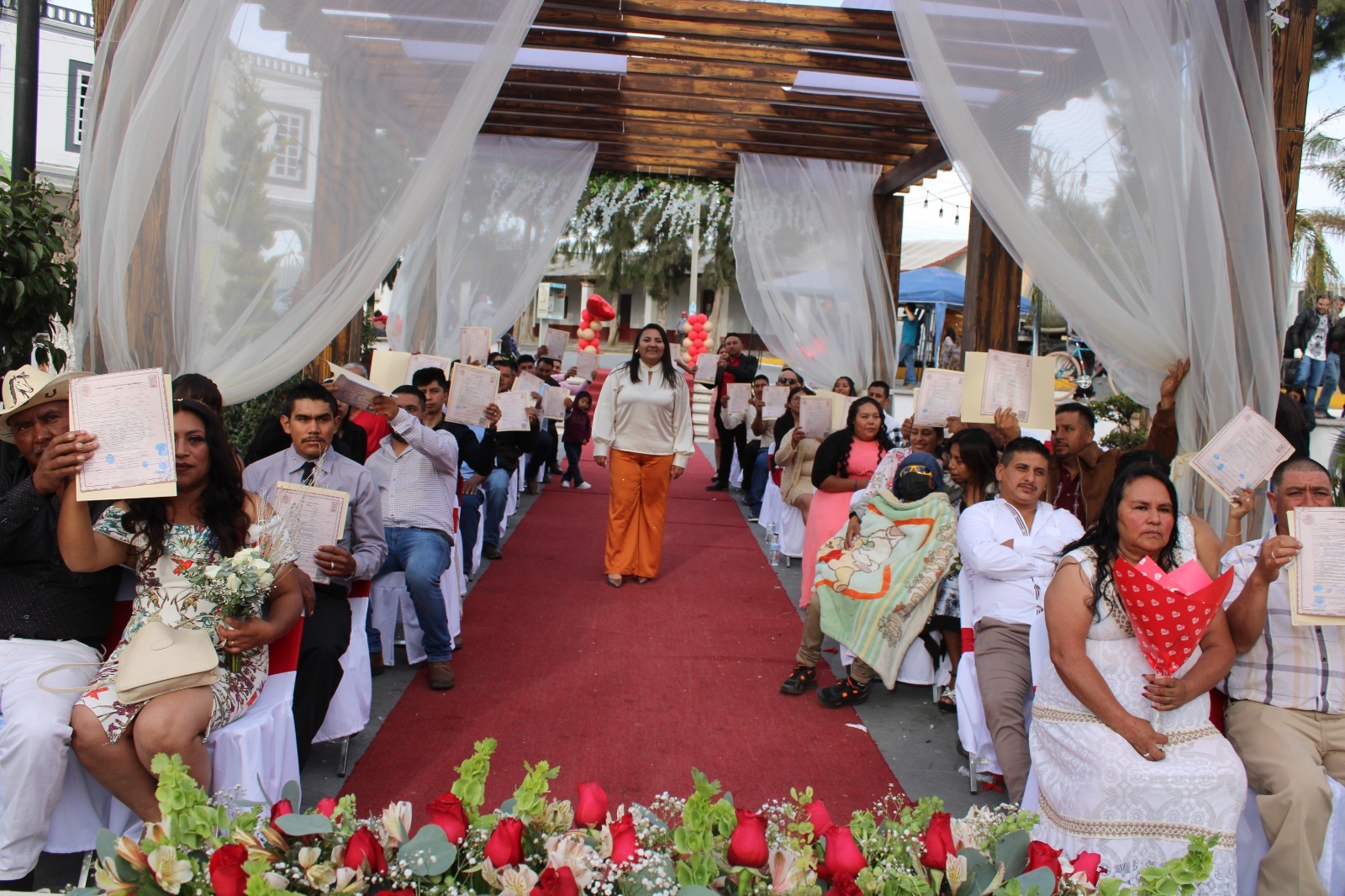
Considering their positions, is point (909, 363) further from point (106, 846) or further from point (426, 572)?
point (106, 846)

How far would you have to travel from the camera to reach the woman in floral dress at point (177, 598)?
2830 mm

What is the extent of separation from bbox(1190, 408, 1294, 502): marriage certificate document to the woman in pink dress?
2.53 m

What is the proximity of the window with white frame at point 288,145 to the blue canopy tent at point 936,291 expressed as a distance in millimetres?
17592

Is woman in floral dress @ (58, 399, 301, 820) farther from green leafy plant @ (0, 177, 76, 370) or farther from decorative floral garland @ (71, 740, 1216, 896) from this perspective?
green leafy plant @ (0, 177, 76, 370)

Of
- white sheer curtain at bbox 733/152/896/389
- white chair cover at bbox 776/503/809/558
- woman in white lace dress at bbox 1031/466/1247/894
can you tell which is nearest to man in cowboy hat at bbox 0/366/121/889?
woman in white lace dress at bbox 1031/466/1247/894

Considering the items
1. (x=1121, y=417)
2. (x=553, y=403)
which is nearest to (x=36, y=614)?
(x=553, y=403)

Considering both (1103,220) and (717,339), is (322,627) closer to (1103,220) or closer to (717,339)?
(1103,220)

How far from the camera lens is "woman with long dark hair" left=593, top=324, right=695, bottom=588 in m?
7.09

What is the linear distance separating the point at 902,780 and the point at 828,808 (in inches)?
18.4

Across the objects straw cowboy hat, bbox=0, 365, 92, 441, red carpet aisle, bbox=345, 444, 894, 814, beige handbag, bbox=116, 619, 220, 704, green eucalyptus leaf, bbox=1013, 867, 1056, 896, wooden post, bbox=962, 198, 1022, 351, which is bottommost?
red carpet aisle, bbox=345, 444, 894, 814

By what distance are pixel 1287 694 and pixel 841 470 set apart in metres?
3.12

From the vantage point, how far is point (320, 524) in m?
3.74

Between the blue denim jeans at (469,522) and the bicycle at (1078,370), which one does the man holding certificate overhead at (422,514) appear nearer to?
the blue denim jeans at (469,522)

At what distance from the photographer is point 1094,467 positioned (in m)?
4.96
